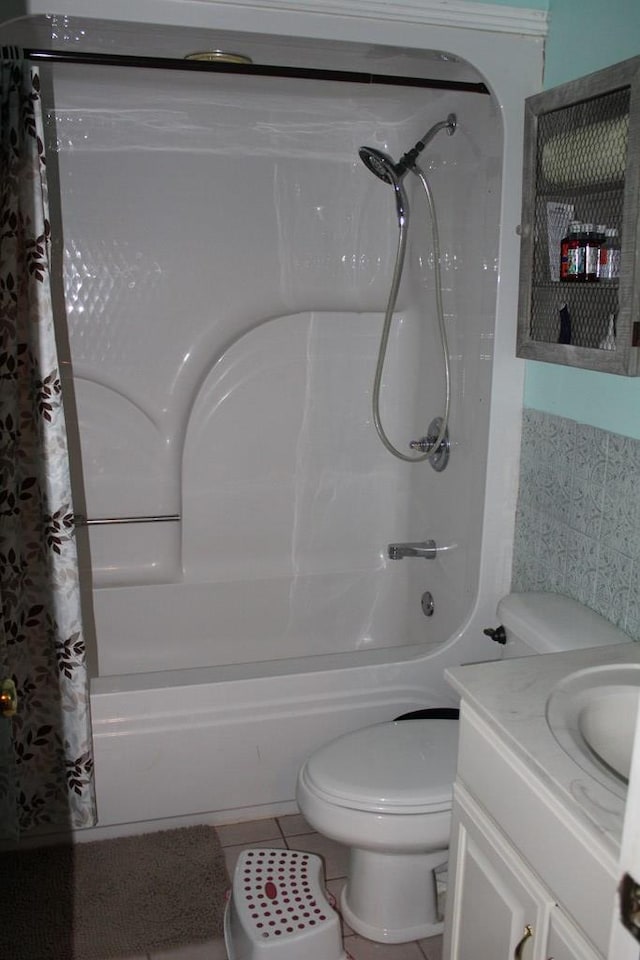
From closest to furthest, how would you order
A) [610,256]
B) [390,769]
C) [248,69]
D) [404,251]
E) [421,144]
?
[610,256] → [390,769] → [248,69] → [421,144] → [404,251]

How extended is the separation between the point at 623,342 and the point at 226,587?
1702 mm

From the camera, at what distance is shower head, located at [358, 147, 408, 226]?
2512 mm

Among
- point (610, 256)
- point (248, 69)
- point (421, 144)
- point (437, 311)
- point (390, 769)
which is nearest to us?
point (610, 256)

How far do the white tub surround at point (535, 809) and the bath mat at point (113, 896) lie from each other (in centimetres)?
72

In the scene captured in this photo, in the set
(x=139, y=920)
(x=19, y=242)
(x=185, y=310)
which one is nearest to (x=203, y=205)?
(x=185, y=310)

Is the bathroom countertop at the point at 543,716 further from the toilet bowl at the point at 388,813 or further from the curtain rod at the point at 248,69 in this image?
the curtain rod at the point at 248,69

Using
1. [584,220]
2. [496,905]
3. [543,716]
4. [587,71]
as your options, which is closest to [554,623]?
[543,716]

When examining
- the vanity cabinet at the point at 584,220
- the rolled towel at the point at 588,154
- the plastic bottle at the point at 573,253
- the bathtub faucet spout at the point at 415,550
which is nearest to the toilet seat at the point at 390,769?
the bathtub faucet spout at the point at 415,550

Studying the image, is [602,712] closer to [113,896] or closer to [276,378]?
[113,896]

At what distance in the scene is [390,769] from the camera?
1748mm

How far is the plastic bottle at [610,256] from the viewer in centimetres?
157

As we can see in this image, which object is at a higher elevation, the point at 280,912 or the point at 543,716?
the point at 543,716

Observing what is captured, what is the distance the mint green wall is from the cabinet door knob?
3.10 feet

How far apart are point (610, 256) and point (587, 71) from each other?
1.91 feet
